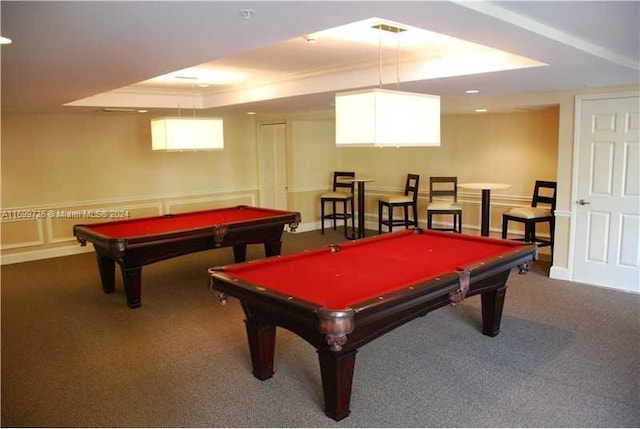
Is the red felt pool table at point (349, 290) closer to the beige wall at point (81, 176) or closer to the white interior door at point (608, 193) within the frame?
the white interior door at point (608, 193)

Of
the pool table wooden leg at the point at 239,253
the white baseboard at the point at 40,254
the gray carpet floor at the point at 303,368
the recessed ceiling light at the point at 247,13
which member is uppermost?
the recessed ceiling light at the point at 247,13

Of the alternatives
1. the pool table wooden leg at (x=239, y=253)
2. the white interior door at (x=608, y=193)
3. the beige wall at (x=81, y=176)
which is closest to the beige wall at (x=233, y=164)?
the beige wall at (x=81, y=176)

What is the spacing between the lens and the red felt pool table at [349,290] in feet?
8.38

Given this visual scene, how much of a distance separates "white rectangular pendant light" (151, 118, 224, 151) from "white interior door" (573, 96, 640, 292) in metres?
3.86

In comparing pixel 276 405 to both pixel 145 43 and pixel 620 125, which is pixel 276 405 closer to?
pixel 145 43

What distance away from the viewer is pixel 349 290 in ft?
9.34

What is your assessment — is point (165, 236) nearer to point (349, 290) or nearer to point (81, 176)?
point (349, 290)

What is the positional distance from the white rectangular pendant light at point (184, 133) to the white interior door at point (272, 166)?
10.2ft

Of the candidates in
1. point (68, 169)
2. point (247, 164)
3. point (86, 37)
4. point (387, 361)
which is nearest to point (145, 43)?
point (86, 37)

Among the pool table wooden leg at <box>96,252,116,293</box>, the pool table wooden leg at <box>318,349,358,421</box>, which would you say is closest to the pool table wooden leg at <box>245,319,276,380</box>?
the pool table wooden leg at <box>318,349,358,421</box>

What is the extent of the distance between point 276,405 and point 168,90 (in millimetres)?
4521

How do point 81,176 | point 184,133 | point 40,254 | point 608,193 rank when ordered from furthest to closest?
point 81,176, point 40,254, point 184,133, point 608,193

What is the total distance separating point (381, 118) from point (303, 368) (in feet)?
5.79

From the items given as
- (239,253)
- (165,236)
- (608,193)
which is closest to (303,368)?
(165,236)
